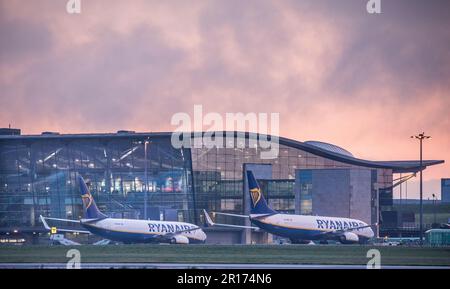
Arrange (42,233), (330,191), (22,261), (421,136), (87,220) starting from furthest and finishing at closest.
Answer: (42,233) → (330,191) → (421,136) → (87,220) → (22,261)

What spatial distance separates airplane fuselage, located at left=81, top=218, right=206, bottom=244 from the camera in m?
98.9

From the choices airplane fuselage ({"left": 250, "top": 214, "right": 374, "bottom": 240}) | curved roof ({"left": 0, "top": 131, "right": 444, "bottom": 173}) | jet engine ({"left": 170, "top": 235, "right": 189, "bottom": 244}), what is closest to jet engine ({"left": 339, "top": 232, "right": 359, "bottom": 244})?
airplane fuselage ({"left": 250, "top": 214, "right": 374, "bottom": 240})

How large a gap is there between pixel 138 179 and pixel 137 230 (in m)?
26.9

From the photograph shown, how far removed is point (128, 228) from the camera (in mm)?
100812

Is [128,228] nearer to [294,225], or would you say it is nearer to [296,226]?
[294,225]

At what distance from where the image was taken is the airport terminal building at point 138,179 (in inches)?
5025

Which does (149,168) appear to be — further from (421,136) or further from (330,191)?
(421,136)

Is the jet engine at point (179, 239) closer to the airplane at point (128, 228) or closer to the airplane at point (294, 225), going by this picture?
the airplane at point (128, 228)

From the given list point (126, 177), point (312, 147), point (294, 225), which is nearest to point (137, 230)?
point (294, 225)

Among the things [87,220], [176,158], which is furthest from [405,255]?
[176,158]

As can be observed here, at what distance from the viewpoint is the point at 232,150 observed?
128 metres

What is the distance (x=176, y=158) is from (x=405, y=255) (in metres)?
66.4
